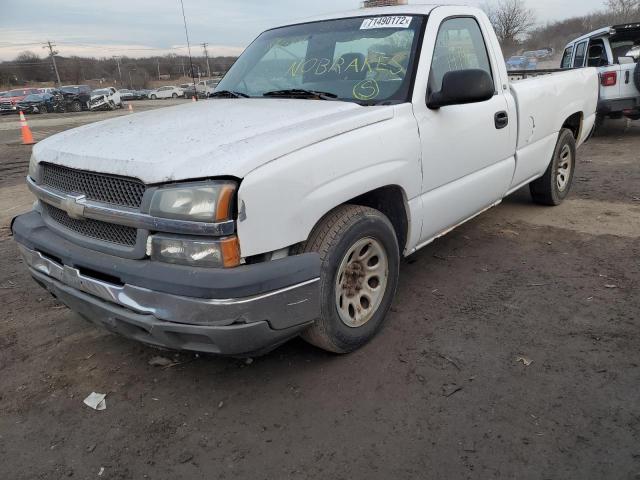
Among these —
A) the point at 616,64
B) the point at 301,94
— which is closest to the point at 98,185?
the point at 301,94

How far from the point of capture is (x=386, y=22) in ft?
11.3

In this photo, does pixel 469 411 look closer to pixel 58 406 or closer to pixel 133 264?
pixel 133 264

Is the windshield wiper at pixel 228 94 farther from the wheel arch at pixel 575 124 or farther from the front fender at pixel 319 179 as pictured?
the wheel arch at pixel 575 124

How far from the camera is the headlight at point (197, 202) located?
84.0 inches

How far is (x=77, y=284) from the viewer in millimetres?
2549

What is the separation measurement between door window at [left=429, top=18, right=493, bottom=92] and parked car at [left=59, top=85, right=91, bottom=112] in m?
36.0

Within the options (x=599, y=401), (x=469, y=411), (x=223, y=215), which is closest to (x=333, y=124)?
A: (x=223, y=215)

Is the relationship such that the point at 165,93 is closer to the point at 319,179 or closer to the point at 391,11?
the point at 391,11

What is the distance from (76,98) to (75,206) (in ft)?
120

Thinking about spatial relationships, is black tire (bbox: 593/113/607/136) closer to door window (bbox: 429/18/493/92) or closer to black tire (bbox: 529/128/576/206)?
black tire (bbox: 529/128/576/206)

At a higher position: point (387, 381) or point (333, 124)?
point (333, 124)

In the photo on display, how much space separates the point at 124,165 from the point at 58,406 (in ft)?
4.42

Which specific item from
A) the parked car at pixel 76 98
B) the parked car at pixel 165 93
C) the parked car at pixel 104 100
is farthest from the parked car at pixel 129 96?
the parked car at pixel 76 98

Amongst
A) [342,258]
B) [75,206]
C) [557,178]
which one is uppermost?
[75,206]
